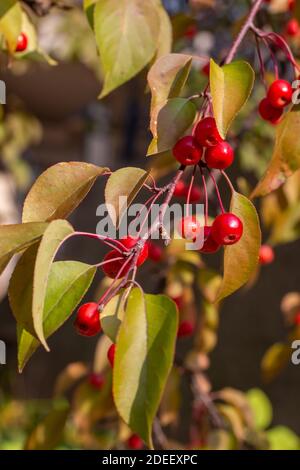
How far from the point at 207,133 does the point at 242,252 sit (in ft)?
0.48

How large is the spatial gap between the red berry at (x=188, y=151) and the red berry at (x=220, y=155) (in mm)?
14

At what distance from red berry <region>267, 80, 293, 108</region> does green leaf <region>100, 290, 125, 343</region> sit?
0.38 m

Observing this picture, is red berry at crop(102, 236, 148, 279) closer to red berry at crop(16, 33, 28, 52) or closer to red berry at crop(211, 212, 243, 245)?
red berry at crop(211, 212, 243, 245)

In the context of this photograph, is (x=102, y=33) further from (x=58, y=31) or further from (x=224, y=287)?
(x=58, y=31)

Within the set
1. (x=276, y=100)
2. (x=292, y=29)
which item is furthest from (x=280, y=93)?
(x=292, y=29)

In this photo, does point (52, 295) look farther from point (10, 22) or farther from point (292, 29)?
point (292, 29)

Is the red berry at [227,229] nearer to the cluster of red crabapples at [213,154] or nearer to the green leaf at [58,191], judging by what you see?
the cluster of red crabapples at [213,154]

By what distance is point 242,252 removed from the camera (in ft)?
2.77

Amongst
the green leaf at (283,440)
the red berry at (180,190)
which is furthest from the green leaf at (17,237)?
the green leaf at (283,440)

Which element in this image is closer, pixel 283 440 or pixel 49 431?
pixel 49 431

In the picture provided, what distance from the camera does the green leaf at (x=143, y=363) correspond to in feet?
2.31

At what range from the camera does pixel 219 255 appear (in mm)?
3121

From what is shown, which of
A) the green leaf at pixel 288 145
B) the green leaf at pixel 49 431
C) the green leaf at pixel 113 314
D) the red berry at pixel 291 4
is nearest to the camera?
the green leaf at pixel 113 314
